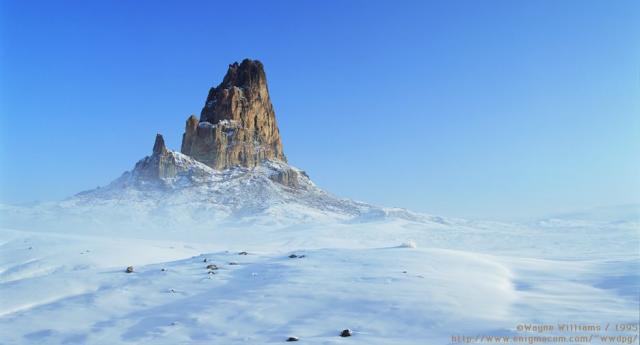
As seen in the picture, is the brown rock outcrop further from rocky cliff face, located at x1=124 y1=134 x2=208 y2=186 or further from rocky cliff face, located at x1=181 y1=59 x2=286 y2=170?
rocky cliff face, located at x1=181 y1=59 x2=286 y2=170

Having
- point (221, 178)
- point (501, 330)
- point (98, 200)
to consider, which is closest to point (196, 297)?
point (501, 330)

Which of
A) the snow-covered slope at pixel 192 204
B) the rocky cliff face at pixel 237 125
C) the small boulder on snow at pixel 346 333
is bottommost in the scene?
the small boulder on snow at pixel 346 333

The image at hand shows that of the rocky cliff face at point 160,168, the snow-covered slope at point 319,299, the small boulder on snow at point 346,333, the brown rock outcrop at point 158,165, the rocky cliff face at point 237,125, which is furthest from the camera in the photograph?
→ the rocky cliff face at point 237,125

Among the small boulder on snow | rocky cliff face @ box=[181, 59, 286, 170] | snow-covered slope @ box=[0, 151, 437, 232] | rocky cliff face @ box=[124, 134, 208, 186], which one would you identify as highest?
rocky cliff face @ box=[181, 59, 286, 170]

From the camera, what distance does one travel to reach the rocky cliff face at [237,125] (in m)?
102

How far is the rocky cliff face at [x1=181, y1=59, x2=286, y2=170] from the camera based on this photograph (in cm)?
10244

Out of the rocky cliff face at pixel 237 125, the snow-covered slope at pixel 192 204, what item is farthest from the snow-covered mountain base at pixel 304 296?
the rocky cliff face at pixel 237 125

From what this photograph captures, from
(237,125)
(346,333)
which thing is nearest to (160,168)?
(237,125)

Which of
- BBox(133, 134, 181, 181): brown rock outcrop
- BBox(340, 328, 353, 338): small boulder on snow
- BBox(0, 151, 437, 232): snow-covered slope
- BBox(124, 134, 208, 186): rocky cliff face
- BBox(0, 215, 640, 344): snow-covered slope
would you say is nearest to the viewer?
BBox(340, 328, 353, 338): small boulder on snow

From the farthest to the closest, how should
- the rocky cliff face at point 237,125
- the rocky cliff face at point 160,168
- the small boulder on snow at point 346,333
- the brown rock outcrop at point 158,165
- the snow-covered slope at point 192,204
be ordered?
1. the rocky cliff face at point 237,125
2. the brown rock outcrop at point 158,165
3. the rocky cliff face at point 160,168
4. the snow-covered slope at point 192,204
5. the small boulder on snow at point 346,333

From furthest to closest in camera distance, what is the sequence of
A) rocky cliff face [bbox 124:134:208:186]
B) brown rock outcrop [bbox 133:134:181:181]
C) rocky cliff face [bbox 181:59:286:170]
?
rocky cliff face [bbox 181:59:286:170]
brown rock outcrop [bbox 133:134:181:181]
rocky cliff face [bbox 124:134:208:186]

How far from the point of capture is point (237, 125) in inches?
4264

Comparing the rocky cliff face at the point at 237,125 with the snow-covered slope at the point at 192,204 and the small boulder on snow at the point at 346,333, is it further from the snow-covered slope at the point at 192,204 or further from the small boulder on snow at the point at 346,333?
the small boulder on snow at the point at 346,333

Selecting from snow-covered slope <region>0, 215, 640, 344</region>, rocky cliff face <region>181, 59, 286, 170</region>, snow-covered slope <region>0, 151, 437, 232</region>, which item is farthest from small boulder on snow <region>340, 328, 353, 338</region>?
rocky cliff face <region>181, 59, 286, 170</region>
